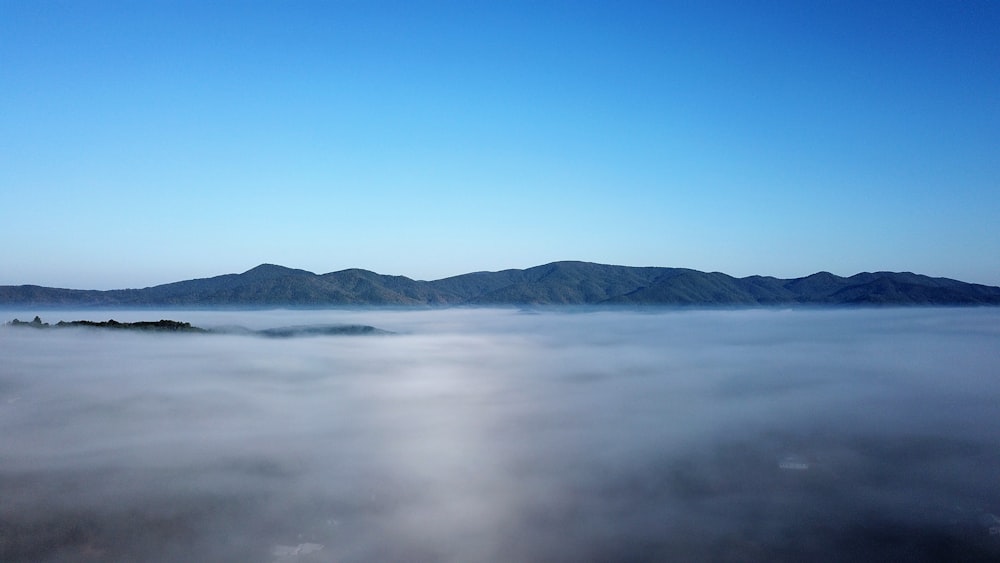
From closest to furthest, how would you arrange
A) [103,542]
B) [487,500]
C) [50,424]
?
[103,542] → [487,500] → [50,424]

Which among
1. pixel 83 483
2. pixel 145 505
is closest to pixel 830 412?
pixel 145 505

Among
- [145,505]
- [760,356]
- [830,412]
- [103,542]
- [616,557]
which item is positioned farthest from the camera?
[760,356]

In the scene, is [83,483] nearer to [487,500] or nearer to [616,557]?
[487,500]

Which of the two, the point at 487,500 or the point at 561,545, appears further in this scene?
the point at 487,500

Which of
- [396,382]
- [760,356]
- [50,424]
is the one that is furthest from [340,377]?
[760,356]

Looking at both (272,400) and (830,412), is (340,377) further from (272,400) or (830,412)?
(830,412)

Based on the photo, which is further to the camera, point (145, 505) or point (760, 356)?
point (760, 356)
